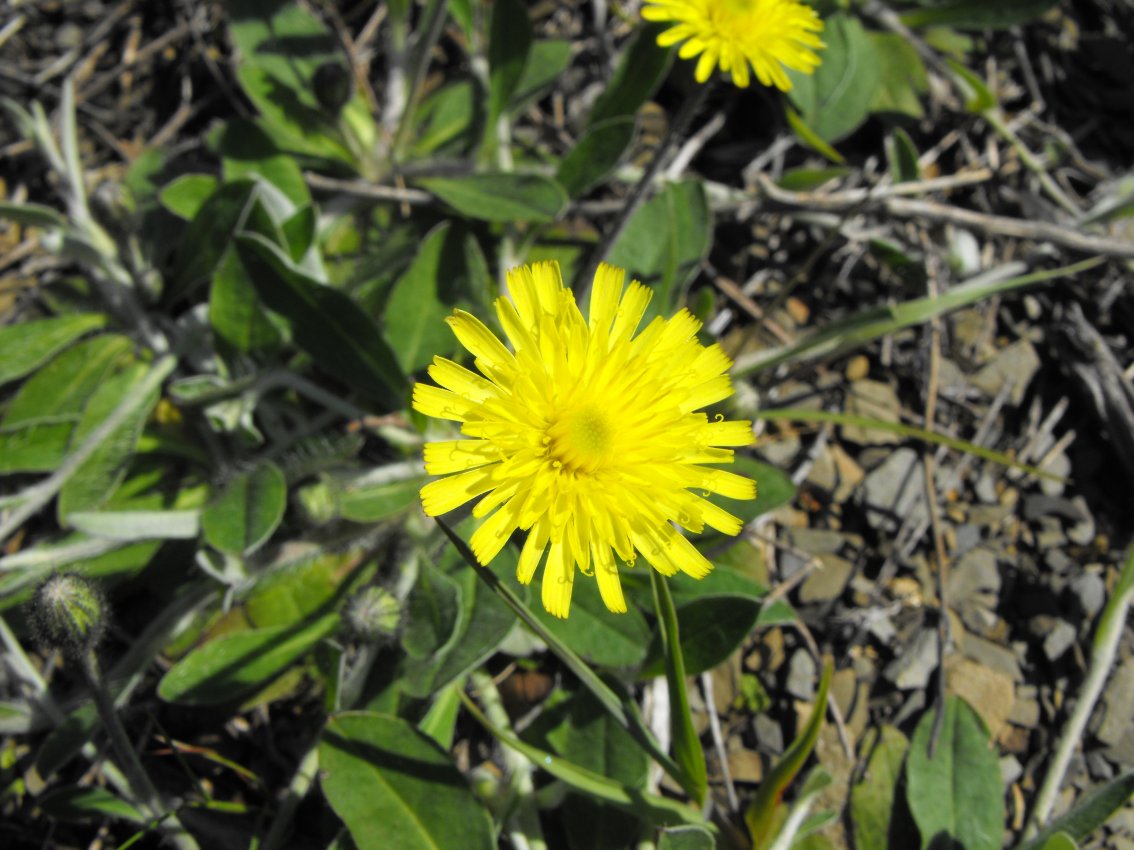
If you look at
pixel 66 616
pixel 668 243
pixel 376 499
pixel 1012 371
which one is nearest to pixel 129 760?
pixel 66 616

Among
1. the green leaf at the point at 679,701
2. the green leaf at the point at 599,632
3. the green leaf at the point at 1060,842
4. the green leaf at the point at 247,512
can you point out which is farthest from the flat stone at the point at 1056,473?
the green leaf at the point at 247,512

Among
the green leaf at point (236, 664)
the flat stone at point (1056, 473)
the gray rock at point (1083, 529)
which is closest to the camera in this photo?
the green leaf at point (236, 664)

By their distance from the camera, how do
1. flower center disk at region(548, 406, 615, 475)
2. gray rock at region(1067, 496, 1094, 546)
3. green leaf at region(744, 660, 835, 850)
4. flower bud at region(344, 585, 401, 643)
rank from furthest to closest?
1. gray rock at region(1067, 496, 1094, 546)
2. flower bud at region(344, 585, 401, 643)
3. green leaf at region(744, 660, 835, 850)
4. flower center disk at region(548, 406, 615, 475)

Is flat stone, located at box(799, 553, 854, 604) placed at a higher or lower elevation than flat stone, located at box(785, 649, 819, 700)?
higher

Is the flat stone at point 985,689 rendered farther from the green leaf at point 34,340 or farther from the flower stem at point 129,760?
the green leaf at point 34,340

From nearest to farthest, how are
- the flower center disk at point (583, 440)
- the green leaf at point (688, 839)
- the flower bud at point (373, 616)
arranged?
the flower center disk at point (583, 440) < the green leaf at point (688, 839) < the flower bud at point (373, 616)

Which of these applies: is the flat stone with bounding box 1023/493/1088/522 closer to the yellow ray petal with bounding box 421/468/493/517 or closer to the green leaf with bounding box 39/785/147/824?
the yellow ray petal with bounding box 421/468/493/517

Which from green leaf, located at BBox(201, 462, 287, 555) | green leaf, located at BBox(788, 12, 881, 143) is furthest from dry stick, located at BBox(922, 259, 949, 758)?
green leaf, located at BBox(201, 462, 287, 555)

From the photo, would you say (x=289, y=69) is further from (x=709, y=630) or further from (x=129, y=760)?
(x=709, y=630)
